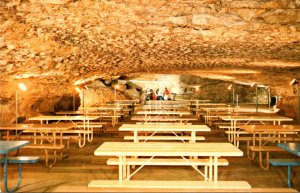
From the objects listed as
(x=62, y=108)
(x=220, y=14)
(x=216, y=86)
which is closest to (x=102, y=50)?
(x=220, y=14)

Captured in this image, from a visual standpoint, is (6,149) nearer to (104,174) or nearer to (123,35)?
(104,174)

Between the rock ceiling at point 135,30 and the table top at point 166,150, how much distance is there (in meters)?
2.12

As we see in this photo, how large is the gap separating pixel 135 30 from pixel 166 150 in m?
3.05

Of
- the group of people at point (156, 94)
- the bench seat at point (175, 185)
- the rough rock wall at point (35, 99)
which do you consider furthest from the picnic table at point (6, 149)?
the group of people at point (156, 94)

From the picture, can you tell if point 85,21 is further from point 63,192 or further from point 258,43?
point 258,43

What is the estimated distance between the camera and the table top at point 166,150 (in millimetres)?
3575

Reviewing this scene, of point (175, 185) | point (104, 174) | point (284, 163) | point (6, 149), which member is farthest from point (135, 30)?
point (175, 185)

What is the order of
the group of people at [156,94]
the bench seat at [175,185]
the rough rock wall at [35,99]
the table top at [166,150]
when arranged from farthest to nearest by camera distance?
the group of people at [156,94] < the rough rock wall at [35,99] < the table top at [166,150] < the bench seat at [175,185]

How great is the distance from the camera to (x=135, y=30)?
6043 mm

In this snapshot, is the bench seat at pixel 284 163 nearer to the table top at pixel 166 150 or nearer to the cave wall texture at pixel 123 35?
the table top at pixel 166 150

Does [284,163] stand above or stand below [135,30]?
below

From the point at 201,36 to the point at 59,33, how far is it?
2.77 m

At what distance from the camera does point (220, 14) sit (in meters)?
5.28

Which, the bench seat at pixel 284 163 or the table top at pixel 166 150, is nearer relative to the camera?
the table top at pixel 166 150
